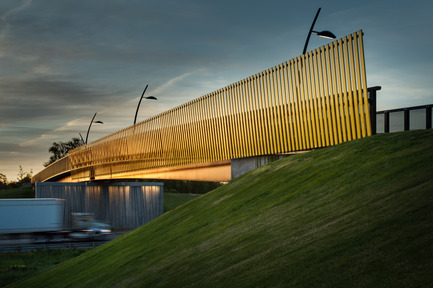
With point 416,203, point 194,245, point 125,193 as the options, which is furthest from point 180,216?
point 125,193

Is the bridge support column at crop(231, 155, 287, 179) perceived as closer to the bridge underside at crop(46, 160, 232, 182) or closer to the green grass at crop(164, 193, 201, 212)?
the bridge underside at crop(46, 160, 232, 182)

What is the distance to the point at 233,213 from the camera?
1387 centimetres

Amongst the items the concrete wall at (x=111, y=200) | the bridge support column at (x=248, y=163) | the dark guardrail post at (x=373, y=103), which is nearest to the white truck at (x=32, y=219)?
the bridge support column at (x=248, y=163)

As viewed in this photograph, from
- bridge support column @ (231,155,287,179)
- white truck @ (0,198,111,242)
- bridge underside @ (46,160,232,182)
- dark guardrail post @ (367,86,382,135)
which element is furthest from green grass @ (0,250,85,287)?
dark guardrail post @ (367,86,382,135)

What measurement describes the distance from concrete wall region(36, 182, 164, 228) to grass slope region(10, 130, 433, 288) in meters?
37.8

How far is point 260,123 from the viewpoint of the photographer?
2303 centimetres

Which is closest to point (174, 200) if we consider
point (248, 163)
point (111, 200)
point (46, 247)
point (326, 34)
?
point (111, 200)

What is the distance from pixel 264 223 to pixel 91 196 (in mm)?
49308

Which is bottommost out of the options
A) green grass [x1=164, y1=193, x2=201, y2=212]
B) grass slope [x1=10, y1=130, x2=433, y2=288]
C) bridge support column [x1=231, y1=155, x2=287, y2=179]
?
green grass [x1=164, y1=193, x2=201, y2=212]

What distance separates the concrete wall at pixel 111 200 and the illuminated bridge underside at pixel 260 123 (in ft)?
53.5

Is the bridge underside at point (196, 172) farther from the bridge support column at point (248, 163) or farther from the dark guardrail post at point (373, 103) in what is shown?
the dark guardrail post at point (373, 103)

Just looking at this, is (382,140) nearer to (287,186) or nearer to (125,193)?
(287,186)

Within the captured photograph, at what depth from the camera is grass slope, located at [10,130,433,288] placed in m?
6.62

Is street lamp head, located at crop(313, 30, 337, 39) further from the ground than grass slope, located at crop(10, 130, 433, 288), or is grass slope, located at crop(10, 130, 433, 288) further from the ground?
street lamp head, located at crop(313, 30, 337, 39)
